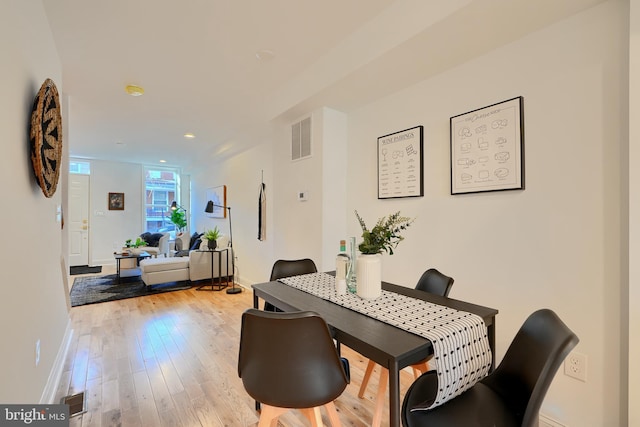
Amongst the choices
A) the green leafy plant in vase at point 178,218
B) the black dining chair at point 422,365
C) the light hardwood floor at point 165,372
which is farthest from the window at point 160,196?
the black dining chair at point 422,365

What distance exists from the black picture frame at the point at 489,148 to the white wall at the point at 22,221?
2.47m

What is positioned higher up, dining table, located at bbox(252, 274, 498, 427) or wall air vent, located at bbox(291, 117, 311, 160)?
wall air vent, located at bbox(291, 117, 311, 160)

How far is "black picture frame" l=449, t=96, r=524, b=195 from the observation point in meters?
1.79

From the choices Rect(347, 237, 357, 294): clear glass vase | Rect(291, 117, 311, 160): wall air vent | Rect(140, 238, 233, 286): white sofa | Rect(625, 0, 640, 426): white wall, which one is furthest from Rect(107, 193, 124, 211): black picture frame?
Rect(625, 0, 640, 426): white wall

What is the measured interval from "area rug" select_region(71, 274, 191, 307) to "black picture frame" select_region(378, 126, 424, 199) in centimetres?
399

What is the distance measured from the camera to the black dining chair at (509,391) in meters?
0.96

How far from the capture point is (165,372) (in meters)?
2.29

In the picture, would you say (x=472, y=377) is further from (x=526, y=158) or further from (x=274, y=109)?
(x=274, y=109)

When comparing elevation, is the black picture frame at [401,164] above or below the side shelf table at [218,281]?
above

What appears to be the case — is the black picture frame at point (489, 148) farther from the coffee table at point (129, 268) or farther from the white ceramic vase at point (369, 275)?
the coffee table at point (129, 268)

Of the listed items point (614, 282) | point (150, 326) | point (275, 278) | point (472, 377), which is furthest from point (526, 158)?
point (150, 326)

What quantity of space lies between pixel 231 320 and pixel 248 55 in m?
2.77

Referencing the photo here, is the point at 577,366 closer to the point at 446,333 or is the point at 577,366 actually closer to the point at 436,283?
the point at 436,283

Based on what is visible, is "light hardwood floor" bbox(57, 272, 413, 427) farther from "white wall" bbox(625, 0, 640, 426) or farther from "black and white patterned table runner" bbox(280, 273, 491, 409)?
A: "white wall" bbox(625, 0, 640, 426)
